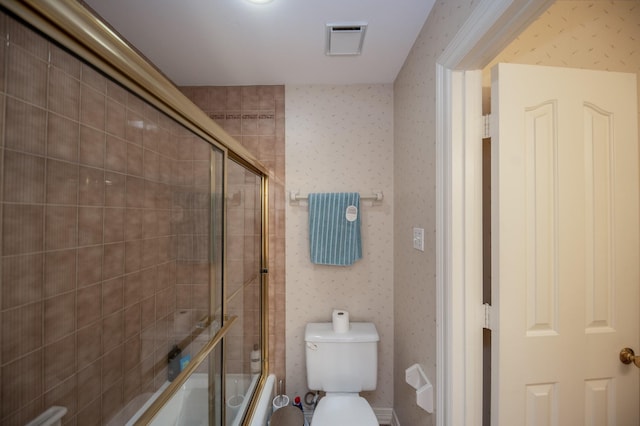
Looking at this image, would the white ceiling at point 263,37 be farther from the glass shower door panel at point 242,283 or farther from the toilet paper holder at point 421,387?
the toilet paper holder at point 421,387

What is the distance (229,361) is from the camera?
109 centimetres

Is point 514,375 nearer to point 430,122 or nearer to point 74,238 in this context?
point 430,122

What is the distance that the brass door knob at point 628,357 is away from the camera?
840 millimetres

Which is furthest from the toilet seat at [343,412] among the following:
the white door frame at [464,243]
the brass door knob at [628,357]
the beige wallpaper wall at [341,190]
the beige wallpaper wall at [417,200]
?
the brass door knob at [628,357]

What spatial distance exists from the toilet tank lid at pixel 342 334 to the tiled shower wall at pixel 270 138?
0.26 metres

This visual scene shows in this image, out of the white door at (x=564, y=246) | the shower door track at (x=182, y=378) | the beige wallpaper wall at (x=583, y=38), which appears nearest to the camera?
the shower door track at (x=182, y=378)

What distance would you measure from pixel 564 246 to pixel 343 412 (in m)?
1.19

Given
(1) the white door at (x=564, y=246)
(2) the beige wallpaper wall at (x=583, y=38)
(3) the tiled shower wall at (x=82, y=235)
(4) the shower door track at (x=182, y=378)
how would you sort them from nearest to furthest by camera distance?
1. (3) the tiled shower wall at (x=82, y=235)
2. (4) the shower door track at (x=182, y=378)
3. (1) the white door at (x=564, y=246)
4. (2) the beige wallpaper wall at (x=583, y=38)

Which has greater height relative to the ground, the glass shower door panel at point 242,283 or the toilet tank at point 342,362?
the glass shower door panel at point 242,283

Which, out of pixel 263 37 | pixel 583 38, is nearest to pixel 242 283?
pixel 263 37

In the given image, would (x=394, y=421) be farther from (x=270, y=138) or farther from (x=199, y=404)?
(x=270, y=138)

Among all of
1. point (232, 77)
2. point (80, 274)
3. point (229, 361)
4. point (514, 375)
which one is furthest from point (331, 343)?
point (232, 77)

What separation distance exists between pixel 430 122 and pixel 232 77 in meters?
1.23

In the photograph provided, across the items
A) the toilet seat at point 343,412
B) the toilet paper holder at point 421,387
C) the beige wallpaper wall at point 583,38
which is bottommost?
the toilet seat at point 343,412
